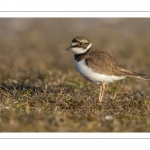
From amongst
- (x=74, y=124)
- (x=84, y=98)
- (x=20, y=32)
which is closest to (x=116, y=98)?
(x=84, y=98)

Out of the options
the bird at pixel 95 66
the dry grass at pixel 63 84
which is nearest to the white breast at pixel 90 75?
the bird at pixel 95 66

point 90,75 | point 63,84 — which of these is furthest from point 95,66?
point 63,84

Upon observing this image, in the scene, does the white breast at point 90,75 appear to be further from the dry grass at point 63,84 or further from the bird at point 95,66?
the dry grass at point 63,84

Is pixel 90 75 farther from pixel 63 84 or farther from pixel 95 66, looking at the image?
pixel 63 84

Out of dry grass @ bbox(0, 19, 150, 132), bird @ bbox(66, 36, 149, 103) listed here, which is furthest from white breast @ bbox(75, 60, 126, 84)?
dry grass @ bbox(0, 19, 150, 132)

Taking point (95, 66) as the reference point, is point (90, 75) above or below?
below
